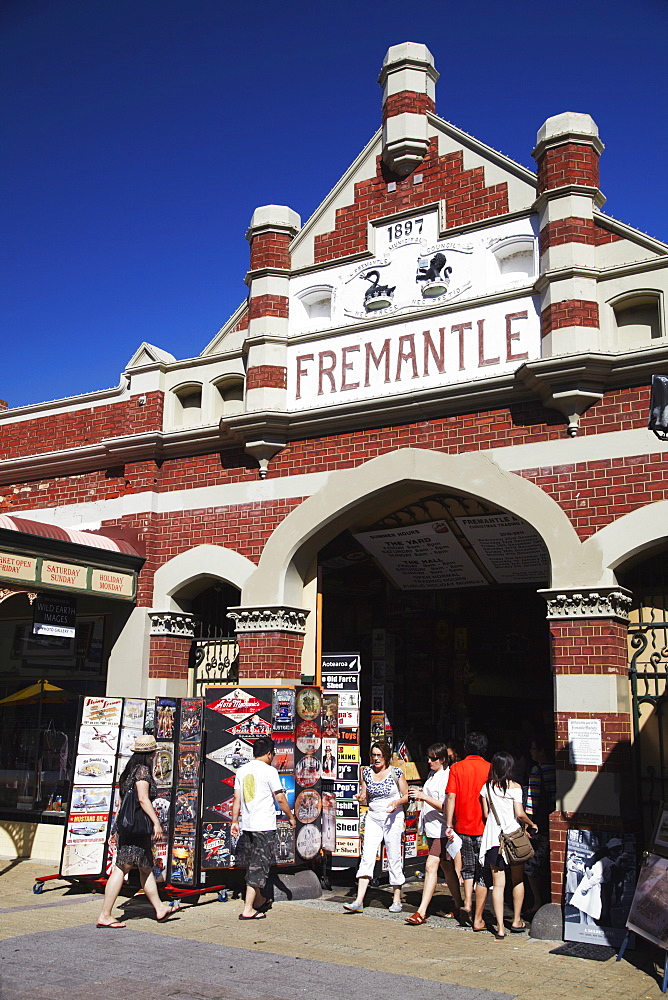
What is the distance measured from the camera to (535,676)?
15.4 m

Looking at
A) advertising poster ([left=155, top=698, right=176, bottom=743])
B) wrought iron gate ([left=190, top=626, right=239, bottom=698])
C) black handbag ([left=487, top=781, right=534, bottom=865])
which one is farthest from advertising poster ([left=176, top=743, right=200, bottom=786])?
black handbag ([left=487, top=781, right=534, bottom=865])

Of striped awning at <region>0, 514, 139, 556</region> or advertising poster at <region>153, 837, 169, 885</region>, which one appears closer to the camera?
advertising poster at <region>153, 837, 169, 885</region>

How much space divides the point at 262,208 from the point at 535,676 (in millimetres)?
8760

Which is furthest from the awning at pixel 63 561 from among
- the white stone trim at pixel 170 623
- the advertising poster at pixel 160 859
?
the advertising poster at pixel 160 859

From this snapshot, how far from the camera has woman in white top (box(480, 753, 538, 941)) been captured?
8.34 m

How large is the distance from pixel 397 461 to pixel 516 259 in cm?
291

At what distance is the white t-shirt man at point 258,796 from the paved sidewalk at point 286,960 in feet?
2.91

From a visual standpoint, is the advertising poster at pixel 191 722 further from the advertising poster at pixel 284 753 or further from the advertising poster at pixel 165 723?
the advertising poster at pixel 284 753

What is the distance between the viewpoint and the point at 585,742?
9.14m

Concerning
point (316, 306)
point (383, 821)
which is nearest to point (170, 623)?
point (383, 821)

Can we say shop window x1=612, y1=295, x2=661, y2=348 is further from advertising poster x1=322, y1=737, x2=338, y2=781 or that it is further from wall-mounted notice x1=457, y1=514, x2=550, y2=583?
advertising poster x1=322, y1=737, x2=338, y2=781

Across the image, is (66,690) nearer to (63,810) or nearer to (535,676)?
(63,810)

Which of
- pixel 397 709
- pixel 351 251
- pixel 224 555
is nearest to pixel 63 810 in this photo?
pixel 224 555

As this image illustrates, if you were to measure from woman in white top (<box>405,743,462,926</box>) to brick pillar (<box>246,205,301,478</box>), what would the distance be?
4578 mm
